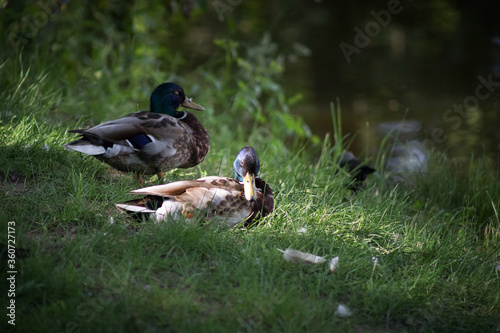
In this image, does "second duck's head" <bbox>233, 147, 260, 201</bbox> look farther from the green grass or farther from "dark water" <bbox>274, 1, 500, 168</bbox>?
"dark water" <bbox>274, 1, 500, 168</bbox>

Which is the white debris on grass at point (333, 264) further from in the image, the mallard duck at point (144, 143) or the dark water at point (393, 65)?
the dark water at point (393, 65)

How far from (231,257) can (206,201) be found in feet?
1.29

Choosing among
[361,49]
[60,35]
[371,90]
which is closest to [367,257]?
[60,35]

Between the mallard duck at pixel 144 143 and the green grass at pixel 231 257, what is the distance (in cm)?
19

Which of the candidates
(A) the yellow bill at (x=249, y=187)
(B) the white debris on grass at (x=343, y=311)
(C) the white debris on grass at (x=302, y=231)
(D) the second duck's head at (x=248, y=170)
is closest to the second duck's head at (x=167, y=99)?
(D) the second duck's head at (x=248, y=170)

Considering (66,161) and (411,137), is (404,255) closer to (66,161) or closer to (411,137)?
(66,161)

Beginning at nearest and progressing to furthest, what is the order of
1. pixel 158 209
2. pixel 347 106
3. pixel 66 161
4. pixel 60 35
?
pixel 158 209, pixel 66 161, pixel 60 35, pixel 347 106

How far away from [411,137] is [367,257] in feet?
13.6

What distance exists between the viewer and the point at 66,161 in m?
3.86

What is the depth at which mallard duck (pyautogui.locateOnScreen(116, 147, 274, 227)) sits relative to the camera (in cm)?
315

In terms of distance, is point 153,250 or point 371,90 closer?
point 153,250

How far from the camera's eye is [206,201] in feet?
10.4

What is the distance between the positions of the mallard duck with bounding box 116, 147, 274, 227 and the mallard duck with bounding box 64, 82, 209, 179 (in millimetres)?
455

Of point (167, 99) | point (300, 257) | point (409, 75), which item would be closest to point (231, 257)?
point (300, 257)
